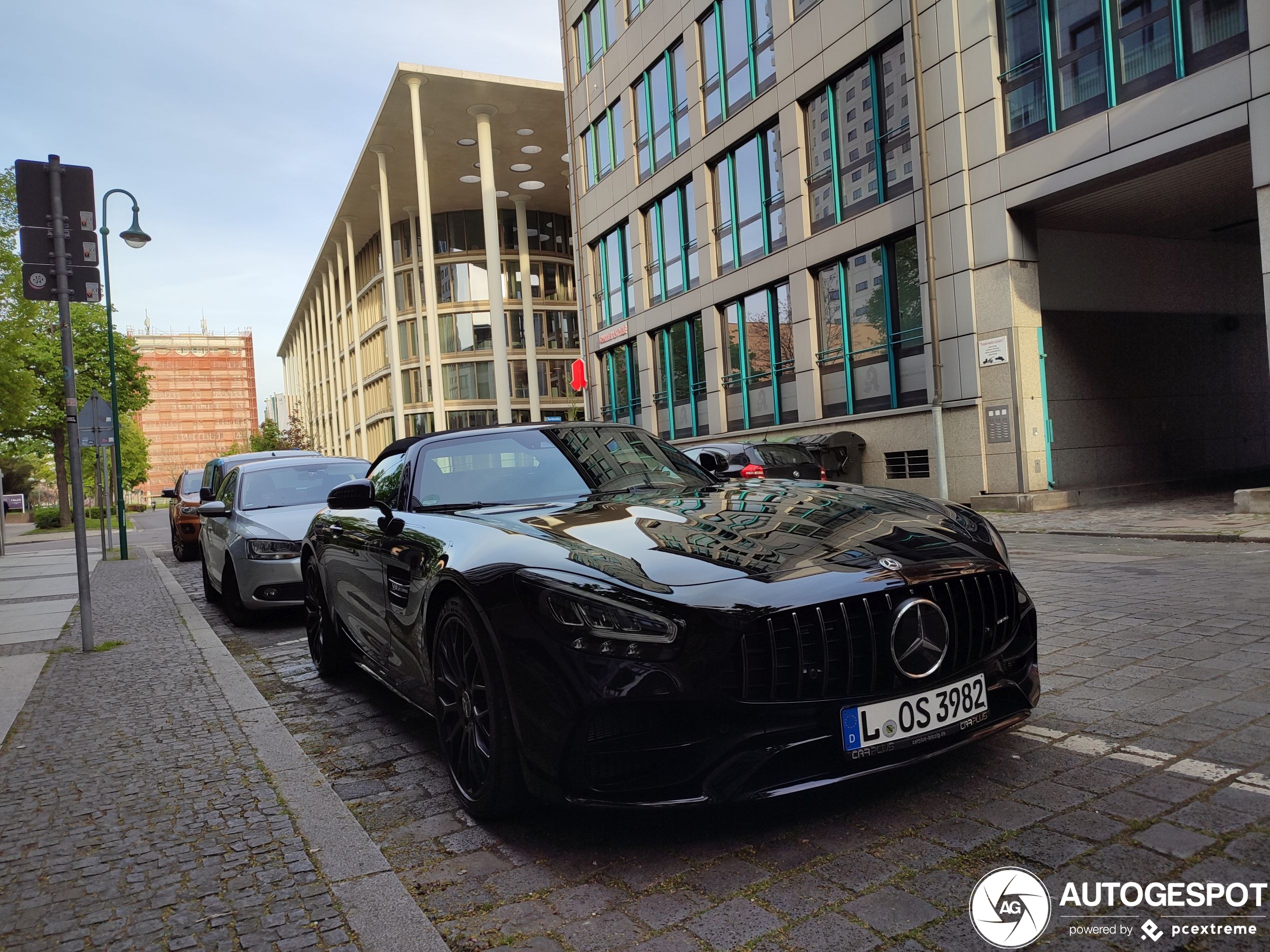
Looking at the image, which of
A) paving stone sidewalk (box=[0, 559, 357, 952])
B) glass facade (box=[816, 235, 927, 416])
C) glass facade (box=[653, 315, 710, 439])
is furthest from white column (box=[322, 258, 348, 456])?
paving stone sidewalk (box=[0, 559, 357, 952])

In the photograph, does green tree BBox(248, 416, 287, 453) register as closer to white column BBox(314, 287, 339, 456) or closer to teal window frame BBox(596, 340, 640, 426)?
white column BBox(314, 287, 339, 456)

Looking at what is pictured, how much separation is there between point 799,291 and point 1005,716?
16098 mm

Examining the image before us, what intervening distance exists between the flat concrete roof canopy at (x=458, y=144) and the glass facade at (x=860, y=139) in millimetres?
14465

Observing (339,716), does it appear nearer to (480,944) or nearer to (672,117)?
(480,944)

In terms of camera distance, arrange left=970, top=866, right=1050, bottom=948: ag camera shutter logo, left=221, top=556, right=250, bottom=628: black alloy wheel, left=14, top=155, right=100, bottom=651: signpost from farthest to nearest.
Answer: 1. left=221, top=556, right=250, bottom=628: black alloy wheel
2. left=14, top=155, right=100, bottom=651: signpost
3. left=970, top=866, right=1050, bottom=948: ag camera shutter logo

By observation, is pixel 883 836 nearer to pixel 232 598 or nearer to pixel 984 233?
pixel 232 598

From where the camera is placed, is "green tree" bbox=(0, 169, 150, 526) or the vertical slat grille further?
"green tree" bbox=(0, 169, 150, 526)

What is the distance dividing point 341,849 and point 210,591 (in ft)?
27.4

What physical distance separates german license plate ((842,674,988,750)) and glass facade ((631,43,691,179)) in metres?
21.1

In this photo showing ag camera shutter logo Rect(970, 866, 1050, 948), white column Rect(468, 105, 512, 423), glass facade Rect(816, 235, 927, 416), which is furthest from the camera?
white column Rect(468, 105, 512, 423)

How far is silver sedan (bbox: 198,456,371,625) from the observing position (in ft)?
26.8

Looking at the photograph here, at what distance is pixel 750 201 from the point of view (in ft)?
65.8

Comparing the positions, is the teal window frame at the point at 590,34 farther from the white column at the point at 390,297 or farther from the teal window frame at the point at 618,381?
the white column at the point at 390,297

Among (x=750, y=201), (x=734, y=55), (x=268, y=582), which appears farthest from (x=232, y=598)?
(x=734, y=55)
